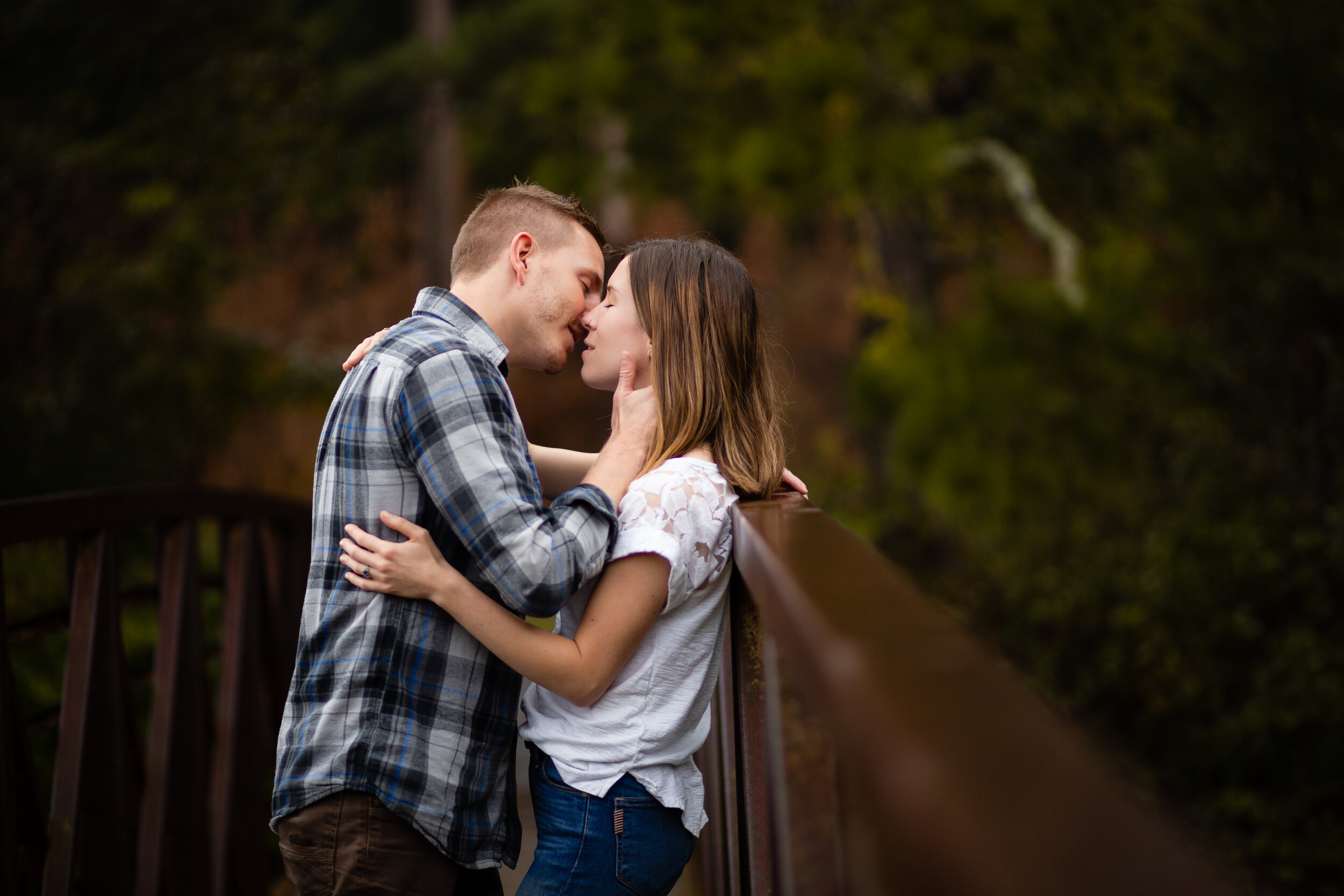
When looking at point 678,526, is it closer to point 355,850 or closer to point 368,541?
point 368,541

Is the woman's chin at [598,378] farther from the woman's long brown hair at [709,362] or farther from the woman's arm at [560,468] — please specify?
the woman's arm at [560,468]

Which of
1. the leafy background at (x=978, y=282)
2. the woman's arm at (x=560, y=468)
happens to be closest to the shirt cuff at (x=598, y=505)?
the woman's arm at (x=560, y=468)

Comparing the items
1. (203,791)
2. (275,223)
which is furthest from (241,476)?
(203,791)

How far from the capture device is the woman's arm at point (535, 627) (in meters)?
1.46

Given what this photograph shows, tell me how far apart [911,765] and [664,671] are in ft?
3.39

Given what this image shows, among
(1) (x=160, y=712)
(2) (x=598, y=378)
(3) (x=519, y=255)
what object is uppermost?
(3) (x=519, y=255)

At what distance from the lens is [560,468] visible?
221 cm

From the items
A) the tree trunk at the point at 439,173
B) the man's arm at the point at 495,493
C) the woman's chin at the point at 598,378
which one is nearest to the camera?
the man's arm at the point at 495,493

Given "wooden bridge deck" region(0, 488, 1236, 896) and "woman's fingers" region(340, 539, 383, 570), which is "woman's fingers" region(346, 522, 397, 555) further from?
"wooden bridge deck" region(0, 488, 1236, 896)

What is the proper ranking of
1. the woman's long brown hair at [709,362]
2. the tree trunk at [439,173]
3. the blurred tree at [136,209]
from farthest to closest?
1. the tree trunk at [439,173]
2. the blurred tree at [136,209]
3. the woman's long brown hair at [709,362]

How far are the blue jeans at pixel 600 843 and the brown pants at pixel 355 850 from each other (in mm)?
166

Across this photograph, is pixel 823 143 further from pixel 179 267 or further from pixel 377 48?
pixel 377 48

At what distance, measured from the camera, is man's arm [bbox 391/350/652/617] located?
1404 mm

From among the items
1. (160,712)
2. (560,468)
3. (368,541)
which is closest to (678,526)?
(368,541)
